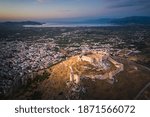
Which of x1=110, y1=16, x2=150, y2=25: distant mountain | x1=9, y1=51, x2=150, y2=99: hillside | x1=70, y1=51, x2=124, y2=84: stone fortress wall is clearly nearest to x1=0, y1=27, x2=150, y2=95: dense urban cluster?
x1=9, y1=51, x2=150, y2=99: hillside

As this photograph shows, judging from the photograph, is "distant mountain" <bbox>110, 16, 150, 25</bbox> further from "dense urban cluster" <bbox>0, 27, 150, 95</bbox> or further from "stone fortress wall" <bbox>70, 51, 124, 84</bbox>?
"stone fortress wall" <bbox>70, 51, 124, 84</bbox>

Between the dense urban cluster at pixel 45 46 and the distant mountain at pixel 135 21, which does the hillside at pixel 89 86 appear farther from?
the distant mountain at pixel 135 21

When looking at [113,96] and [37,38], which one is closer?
[113,96]

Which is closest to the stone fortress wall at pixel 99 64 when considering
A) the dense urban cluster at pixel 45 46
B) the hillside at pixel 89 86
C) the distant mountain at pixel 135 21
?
the hillside at pixel 89 86

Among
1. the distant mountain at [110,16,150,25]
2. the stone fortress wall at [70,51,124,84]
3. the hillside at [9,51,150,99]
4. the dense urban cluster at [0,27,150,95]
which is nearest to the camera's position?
the hillside at [9,51,150,99]

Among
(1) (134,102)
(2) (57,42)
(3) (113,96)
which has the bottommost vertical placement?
(2) (57,42)

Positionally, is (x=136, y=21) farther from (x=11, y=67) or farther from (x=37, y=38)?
(x=11, y=67)

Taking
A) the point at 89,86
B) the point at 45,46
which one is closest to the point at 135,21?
the point at 45,46

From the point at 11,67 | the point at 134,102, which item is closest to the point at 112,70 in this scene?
the point at 134,102

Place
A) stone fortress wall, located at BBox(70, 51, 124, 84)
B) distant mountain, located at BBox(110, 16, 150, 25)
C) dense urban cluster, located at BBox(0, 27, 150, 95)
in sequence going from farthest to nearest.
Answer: distant mountain, located at BBox(110, 16, 150, 25)
dense urban cluster, located at BBox(0, 27, 150, 95)
stone fortress wall, located at BBox(70, 51, 124, 84)

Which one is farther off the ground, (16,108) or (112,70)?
(16,108)

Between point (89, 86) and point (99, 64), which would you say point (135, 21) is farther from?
point (89, 86)
